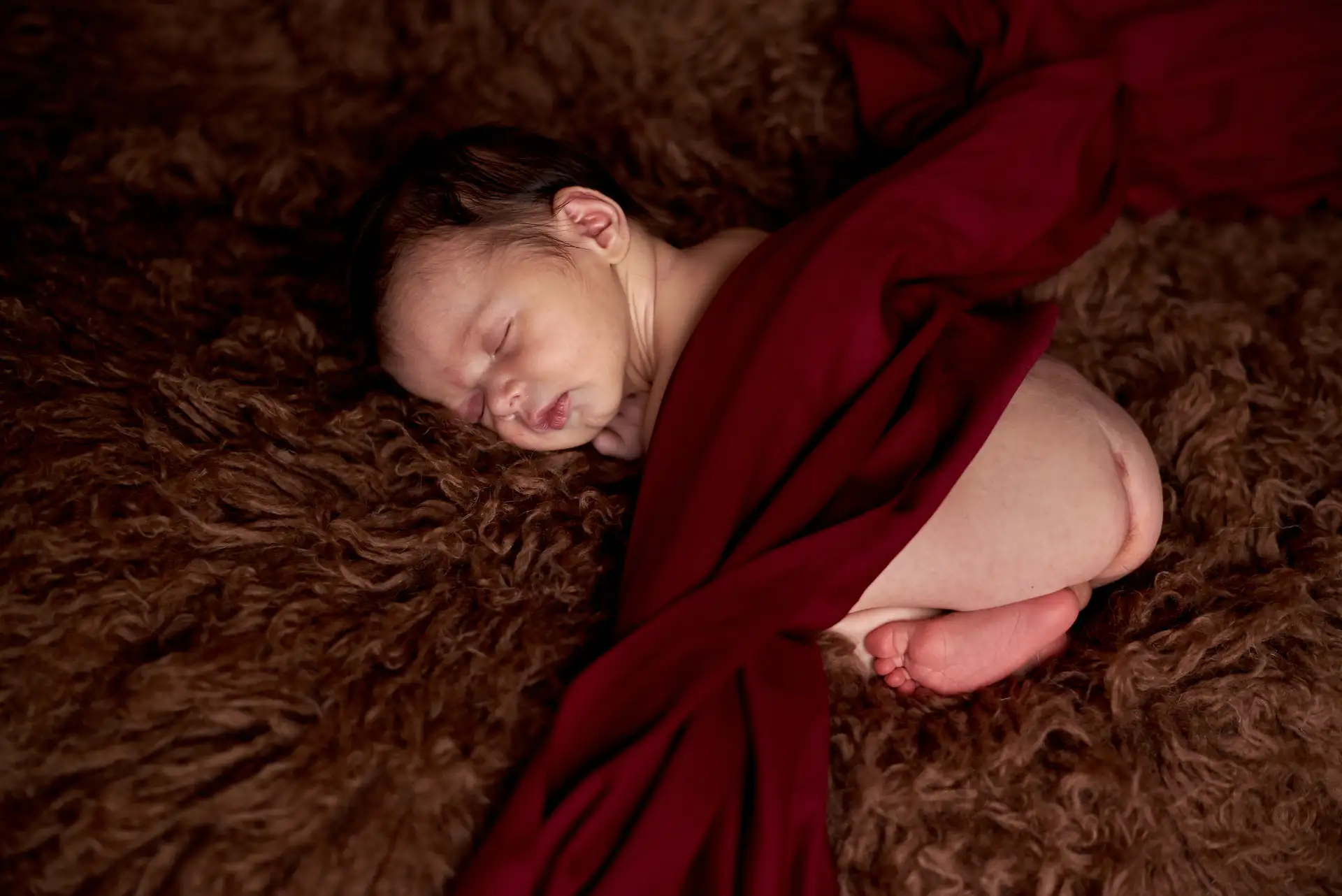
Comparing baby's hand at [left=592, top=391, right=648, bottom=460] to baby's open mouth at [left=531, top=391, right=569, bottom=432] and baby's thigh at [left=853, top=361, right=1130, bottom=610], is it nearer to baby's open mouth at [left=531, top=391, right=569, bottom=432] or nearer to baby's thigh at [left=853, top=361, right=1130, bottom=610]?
baby's open mouth at [left=531, top=391, right=569, bottom=432]

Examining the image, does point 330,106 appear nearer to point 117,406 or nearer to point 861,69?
point 117,406

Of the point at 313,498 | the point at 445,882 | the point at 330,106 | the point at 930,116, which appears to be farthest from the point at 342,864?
the point at 930,116

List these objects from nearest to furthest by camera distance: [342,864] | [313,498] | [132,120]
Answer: [342,864]
[313,498]
[132,120]

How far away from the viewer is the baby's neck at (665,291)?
1.05 m

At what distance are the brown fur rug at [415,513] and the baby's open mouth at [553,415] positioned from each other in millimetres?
37

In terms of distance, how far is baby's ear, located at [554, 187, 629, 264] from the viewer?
3.33 feet

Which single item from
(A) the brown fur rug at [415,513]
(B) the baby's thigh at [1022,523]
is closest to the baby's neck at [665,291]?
(A) the brown fur rug at [415,513]

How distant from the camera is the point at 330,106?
3.65ft

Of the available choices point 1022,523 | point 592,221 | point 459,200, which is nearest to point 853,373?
point 1022,523

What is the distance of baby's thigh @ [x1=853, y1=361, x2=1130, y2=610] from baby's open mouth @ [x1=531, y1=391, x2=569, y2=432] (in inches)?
12.8

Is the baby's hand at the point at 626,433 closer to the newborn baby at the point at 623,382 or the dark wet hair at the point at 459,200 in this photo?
the newborn baby at the point at 623,382

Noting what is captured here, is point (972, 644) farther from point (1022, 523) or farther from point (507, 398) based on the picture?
point (507, 398)

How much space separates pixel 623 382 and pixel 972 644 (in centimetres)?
41

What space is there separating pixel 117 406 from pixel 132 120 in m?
0.36
